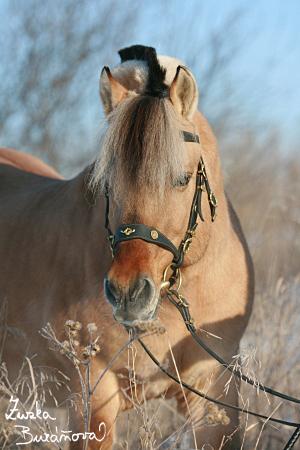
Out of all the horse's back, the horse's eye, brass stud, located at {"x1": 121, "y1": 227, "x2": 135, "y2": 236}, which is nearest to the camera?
brass stud, located at {"x1": 121, "y1": 227, "x2": 135, "y2": 236}

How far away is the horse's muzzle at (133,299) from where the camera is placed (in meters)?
3.16

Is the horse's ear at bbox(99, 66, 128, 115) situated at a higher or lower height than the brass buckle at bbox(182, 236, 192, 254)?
higher

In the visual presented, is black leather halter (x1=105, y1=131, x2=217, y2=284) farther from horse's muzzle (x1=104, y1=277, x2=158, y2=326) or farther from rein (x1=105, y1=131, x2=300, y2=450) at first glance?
horse's muzzle (x1=104, y1=277, x2=158, y2=326)

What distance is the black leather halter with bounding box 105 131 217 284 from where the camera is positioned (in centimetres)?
333

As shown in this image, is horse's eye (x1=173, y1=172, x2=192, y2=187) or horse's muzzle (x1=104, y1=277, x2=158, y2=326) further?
horse's eye (x1=173, y1=172, x2=192, y2=187)

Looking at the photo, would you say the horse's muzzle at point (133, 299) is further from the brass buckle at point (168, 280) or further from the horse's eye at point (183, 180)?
the horse's eye at point (183, 180)

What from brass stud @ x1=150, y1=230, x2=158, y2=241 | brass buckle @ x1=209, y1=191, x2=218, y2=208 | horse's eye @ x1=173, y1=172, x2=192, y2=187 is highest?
horse's eye @ x1=173, y1=172, x2=192, y2=187

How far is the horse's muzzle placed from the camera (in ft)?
10.4

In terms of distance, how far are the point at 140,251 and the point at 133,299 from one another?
0.23 metres

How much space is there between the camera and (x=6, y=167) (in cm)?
589

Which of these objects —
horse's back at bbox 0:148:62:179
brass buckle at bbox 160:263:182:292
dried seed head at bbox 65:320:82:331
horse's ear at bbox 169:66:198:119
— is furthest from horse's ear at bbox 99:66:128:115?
horse's back at bbox 0:148:62:179

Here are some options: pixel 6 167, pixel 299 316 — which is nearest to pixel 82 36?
pixel 6 167

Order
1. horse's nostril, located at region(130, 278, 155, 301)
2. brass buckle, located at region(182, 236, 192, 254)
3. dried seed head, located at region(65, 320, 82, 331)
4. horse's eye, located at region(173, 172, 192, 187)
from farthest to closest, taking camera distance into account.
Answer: brass buckle, located at region(182, 236, 192, 254)
horse's eye, located at region(173, 172, 192, 187)
horse's nostril, located at region(130, 278, 155, 301)
dried seed head, located at region(65, 320, 82, 331)

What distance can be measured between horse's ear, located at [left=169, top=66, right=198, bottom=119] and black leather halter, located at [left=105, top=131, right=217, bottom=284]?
0.13m
